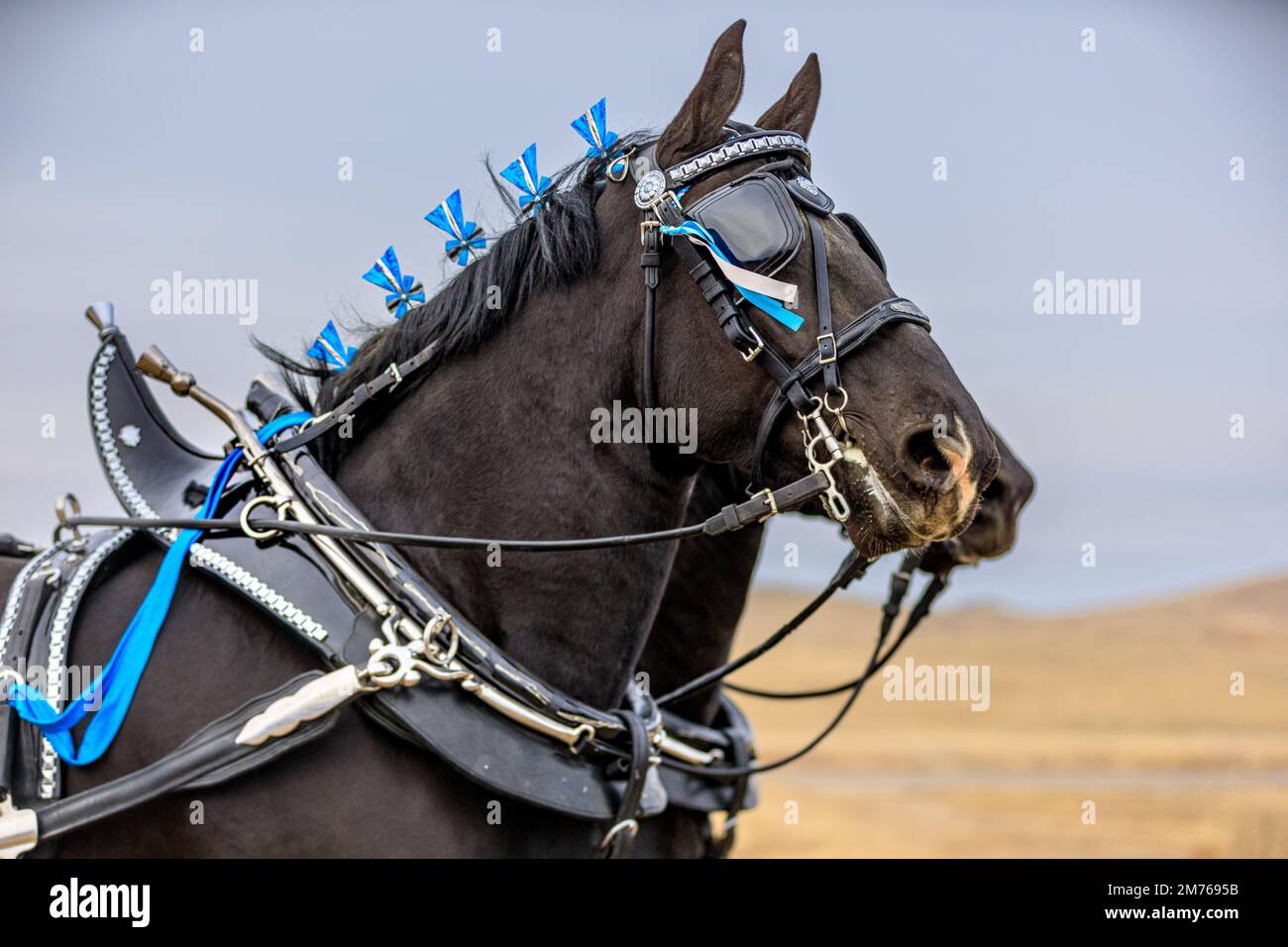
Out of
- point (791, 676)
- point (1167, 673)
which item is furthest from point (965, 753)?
point (1167, 673)

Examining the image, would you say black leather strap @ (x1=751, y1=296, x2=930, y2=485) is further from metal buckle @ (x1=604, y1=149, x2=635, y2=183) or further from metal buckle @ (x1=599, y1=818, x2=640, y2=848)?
metal buckle @ (x1=599, y1=818, x2=640, y2=848)

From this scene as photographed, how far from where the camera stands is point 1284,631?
2936cm

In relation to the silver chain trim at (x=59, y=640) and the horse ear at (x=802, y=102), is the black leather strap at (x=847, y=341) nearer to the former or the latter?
the horse ear at (x=802, y=102)

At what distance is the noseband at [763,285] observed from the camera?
9.39 ft

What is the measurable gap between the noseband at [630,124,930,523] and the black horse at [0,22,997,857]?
3cm

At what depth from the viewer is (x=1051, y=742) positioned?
20875 millimetres

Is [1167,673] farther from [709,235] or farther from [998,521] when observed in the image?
[709,235]

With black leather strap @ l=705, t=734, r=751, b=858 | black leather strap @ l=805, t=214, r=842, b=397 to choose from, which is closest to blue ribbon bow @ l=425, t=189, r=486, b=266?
black leather strap @ l=805, t=214, r=842, b=397

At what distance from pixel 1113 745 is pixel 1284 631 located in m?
11.8

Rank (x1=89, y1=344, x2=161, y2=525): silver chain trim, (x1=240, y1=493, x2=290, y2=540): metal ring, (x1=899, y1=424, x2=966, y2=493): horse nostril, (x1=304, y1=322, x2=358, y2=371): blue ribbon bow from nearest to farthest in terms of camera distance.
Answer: (x1=899, y1=424, x2=966, y2=493): horse nostril < (x1=240, y1=493, x2=290, y2=540): metal ring < (x1=89, y1=344, x2=161, y2=525): silver chain trim < (x1=304, y1=322, x2=358, y2=371): blue ribbon bow

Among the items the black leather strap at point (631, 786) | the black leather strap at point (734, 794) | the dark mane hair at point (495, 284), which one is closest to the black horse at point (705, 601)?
the black leather strap at point (734, 794)

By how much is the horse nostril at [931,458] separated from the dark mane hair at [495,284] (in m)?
0.90

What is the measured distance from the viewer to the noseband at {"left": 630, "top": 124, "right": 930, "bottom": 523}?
2863 millimetres
